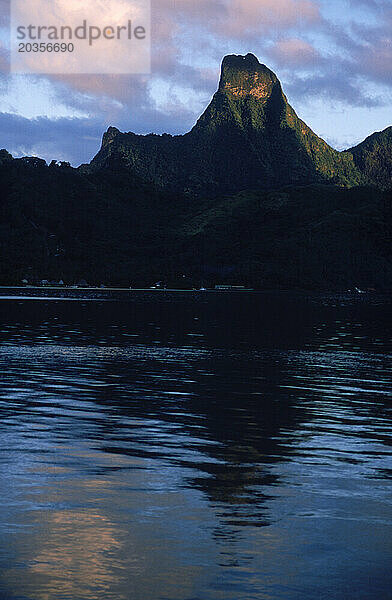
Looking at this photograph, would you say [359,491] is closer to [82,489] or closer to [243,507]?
[243,507]

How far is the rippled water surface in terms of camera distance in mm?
11906

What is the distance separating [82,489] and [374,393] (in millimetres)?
23138

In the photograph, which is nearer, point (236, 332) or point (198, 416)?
point (198, 416)

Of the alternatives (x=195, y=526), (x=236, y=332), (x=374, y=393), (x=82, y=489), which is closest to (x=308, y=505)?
(x=195, y=526)

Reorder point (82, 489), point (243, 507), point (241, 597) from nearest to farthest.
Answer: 1. point (241, 597)
2. point (243, 507)
3. point (82, 489)

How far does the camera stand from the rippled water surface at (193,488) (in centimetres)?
1191

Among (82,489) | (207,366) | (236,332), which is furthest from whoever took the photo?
(236,332)

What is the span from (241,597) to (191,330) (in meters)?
83.9

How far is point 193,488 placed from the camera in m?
17.6

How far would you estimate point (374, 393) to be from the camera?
124 ft

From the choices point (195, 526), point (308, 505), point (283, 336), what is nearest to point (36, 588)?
point (195, 526)

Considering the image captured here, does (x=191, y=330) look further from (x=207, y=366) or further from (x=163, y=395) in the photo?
(x=163, y=395)

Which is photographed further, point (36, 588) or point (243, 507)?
point (243, 507)

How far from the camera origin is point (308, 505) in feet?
53.8
